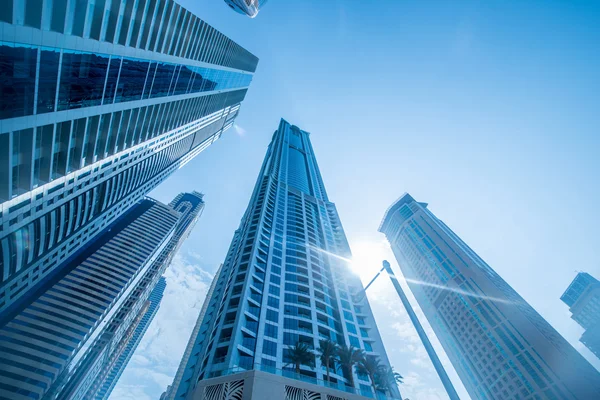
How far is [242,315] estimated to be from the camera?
1820 inches

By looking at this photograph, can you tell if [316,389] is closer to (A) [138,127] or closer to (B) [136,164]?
(A) [138,127]

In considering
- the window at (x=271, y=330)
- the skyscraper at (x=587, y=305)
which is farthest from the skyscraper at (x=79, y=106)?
the skyscraper at (x=587, y=305)

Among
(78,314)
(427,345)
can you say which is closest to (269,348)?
(427,345)

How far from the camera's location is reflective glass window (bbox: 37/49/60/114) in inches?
1308

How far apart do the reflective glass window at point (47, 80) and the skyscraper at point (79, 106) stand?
13 cm

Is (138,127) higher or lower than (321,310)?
higher

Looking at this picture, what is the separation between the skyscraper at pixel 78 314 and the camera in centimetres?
7250

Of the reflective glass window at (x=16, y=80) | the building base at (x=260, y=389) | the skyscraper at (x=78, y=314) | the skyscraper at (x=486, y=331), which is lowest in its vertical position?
the skyscraper at (x=78, y=314)

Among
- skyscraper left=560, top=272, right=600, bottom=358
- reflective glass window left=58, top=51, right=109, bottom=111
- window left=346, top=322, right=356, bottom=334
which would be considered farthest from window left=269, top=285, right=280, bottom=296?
skyscraper left=560, top=272, right=600, bottom=358

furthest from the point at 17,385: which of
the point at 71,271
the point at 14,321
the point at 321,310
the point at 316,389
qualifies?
the point at 316,389

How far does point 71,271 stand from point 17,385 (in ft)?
128

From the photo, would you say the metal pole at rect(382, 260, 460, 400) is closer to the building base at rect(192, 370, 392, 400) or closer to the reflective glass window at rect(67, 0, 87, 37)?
the building base at rect(192, 370, 392, 400)

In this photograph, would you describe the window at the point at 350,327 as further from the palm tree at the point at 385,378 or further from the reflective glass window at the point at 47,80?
the reflective glass window at the point at 47,80

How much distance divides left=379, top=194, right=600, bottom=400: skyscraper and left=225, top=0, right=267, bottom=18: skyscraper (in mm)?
124188
